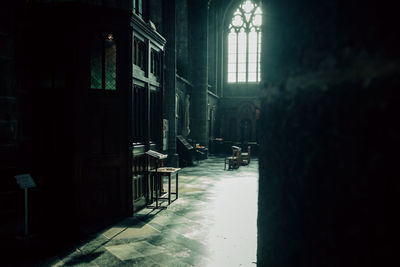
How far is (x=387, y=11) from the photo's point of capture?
43 cm

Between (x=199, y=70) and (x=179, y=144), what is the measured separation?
6018 mm

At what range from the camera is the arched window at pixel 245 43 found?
923 inches

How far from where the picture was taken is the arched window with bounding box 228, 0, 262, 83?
23.4m

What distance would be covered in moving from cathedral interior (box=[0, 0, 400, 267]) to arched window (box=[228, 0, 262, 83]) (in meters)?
7.97

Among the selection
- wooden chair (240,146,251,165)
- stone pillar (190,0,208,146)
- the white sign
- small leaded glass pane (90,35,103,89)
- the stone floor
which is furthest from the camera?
stone pillar (190,0,208,146)

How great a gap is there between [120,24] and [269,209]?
17.7ft

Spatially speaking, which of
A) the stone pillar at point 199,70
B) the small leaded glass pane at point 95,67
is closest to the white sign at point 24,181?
the small leaded glass pane at point 95,67

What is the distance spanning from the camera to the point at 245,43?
23672mm

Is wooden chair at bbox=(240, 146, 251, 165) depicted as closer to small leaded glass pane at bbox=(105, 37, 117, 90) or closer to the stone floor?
the stone floor

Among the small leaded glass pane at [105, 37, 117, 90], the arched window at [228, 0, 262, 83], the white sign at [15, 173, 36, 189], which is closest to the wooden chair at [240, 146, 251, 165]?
the small leaded glass pane at [105, 37, 117, 90]

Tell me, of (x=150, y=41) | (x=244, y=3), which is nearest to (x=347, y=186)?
(x=150, y=41)

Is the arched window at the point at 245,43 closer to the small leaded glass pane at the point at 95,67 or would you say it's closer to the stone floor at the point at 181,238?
the stone floor at the point at 181,238

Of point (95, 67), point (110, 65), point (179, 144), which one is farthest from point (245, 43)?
point (95, 67)

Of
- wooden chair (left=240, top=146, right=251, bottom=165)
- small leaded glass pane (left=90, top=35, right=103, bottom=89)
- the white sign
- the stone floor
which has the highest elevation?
small leaded glass pane (left=90, top=35, right=103, bottom=89)
